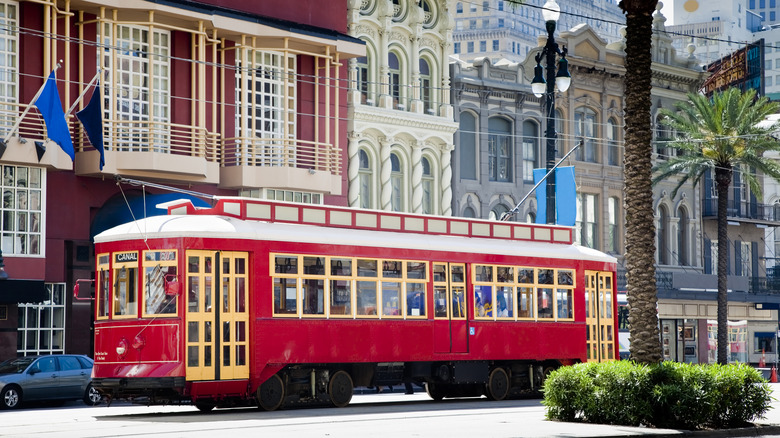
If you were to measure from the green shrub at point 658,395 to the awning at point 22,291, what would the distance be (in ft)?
50.5

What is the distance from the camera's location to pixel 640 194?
65.3 feet

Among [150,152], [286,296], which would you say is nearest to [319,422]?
[286,296]

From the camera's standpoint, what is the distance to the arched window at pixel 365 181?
41.9 m

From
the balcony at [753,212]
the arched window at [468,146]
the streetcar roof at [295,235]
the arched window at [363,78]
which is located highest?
the arched window at [363,78]

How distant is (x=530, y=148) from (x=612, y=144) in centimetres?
559

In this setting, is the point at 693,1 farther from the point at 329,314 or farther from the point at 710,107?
the point at 329,314

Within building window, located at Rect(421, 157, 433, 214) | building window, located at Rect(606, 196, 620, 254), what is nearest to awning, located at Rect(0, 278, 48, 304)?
→ building window, located at Rect(421, 157, 433, 214)

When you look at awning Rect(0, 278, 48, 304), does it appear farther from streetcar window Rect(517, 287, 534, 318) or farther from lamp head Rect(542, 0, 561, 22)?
lamp head Rect(542, 0, 561, 22)

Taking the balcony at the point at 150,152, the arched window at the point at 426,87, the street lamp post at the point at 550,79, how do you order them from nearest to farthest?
the street lamp post at the point at 550,79 → the balcony at the point at 150,152 → the arched window at the point at 426,87

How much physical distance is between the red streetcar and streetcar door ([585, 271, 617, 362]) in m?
0.12

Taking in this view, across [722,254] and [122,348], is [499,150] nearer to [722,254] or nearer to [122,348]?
[722,254]

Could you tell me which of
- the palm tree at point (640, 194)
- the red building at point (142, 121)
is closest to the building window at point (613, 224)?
the red building at point (142, 121)

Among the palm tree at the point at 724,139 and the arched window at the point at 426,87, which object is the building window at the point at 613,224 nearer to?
the palm tree at the point at 724,139

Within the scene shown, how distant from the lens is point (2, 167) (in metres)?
30.5
